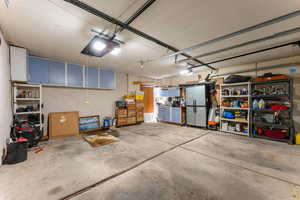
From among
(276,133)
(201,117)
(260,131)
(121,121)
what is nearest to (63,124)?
(121,121)

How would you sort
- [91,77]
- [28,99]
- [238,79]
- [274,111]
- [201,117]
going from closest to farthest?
[28,99]
[274,111]
[238,79]
[91,77]
[201,117]

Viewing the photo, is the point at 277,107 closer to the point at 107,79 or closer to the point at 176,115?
the point at 176,115

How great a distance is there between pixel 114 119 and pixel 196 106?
3.86 meters

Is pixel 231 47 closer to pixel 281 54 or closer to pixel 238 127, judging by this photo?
pixel 281 54

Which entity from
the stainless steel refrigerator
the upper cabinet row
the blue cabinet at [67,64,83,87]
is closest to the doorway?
the upper cabinet row

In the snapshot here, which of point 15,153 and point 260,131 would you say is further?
point 260,131

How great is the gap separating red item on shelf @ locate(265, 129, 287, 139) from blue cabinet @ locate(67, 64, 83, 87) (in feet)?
22.0

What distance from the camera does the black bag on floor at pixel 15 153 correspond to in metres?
2.28

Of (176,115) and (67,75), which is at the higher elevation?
(67,75)

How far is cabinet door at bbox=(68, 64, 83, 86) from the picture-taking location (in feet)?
14.1

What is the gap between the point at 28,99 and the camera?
3393 millimetres

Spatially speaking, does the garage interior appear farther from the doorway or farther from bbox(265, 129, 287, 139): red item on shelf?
the doorway

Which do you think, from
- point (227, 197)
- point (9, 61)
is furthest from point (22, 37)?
point (227, 197)

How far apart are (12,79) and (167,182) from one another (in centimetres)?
453
